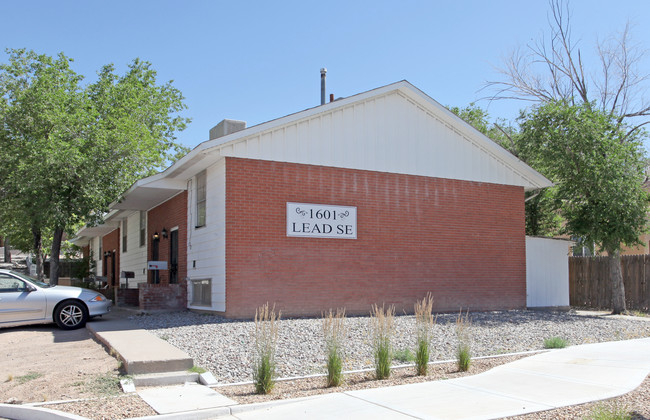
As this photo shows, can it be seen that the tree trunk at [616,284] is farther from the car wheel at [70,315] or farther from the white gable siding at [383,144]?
the car wheel at [70,315]

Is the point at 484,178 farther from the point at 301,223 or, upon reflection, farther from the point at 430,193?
the point at 301,223

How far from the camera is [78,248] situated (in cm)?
4259

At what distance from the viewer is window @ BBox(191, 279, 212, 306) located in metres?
14.3

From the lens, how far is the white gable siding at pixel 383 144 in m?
14.1

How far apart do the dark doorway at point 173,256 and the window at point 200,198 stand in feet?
7.79

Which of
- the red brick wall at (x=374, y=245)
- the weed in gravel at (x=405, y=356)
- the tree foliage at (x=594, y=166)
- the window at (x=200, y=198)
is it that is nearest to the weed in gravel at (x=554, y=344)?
the weed in gravel at (x=405, y=356)

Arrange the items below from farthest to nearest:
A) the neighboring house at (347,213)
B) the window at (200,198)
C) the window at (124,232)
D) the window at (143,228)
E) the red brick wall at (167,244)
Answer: the window at (124,232), the window at (143,228), the window at (200,198), the red brick wall at (167,244), the neighboring house at (347,213)

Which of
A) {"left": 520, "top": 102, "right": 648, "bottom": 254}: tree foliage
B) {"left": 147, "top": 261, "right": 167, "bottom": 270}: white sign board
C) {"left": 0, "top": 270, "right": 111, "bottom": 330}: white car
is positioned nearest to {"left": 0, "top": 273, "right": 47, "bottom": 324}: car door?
{"left": 0, "top": 270, "right": 111, "bottom": 330}: white car

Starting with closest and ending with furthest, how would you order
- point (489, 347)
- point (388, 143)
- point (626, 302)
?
1. point (489, 347)
2. point (388, 143)
3. point (626, 302)

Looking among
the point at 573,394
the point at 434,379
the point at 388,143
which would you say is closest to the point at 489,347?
the point at 434,379

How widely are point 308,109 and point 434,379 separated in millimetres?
8246

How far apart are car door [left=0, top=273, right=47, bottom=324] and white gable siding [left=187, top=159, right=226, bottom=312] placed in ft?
11.9

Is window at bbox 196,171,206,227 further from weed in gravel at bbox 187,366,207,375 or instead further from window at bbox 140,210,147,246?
weed in gravel at bbox 187,366,207,375

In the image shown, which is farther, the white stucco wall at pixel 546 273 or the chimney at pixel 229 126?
the white stucco wall at pixel 546 273
